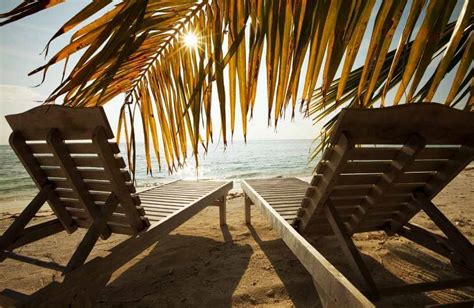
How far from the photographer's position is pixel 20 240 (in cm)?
198

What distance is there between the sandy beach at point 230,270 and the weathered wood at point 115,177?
729 mm

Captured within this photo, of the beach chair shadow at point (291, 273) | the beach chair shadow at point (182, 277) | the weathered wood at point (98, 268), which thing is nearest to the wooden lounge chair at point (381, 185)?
the beach chair shadow at point (291, 273)

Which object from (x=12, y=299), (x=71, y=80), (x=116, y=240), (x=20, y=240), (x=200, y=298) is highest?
(x=71, y=80)

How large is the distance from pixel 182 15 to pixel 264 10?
0.45m

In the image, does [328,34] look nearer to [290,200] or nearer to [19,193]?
[290,200]

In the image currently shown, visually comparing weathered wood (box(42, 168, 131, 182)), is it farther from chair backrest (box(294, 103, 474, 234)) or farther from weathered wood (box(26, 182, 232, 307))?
chair backrest (box(294, 103, 474, 234))

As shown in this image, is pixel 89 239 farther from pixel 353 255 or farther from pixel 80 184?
pixel 353 255

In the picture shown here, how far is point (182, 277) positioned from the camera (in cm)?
246

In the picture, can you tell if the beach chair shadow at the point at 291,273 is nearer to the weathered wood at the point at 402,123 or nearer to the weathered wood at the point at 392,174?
the weathered wood at the point at 392,174

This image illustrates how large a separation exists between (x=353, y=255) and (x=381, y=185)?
0.57 meters

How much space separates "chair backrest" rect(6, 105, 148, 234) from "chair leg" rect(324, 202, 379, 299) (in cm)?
141

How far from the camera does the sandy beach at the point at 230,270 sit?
83.0 inches

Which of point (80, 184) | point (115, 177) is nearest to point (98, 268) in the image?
point (115, 177)

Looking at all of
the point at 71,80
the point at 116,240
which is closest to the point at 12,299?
the point at 71,80
